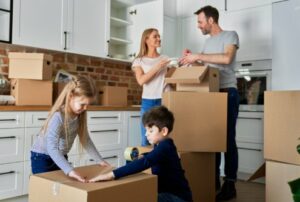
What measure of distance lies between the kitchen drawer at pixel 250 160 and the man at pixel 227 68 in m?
0.98

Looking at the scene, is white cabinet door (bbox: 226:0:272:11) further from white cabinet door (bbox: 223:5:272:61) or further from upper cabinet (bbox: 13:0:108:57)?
upper cabinet (bbox: 13:0:108:57)

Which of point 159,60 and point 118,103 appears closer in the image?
point 159,60

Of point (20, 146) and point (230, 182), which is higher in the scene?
point (20, 146)

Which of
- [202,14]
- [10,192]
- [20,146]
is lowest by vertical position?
[10,192]

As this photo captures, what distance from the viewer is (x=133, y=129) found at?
3400mm

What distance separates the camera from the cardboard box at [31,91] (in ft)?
8.47

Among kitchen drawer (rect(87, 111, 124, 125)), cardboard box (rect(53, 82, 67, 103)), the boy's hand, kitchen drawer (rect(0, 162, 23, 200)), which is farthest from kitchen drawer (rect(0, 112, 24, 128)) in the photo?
the boy's hand

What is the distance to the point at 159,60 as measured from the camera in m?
2.45

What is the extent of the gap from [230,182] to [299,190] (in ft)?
5.28

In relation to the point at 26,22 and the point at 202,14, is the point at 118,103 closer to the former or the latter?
the point at 26,22

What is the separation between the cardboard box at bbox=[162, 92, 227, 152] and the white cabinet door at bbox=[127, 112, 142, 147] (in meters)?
1.38

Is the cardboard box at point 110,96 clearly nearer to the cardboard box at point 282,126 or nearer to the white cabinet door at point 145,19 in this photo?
the white cabinet door at point 145,19

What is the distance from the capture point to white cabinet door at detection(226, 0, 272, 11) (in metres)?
3.39

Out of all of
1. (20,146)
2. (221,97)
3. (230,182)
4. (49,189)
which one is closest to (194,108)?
(221,97)
